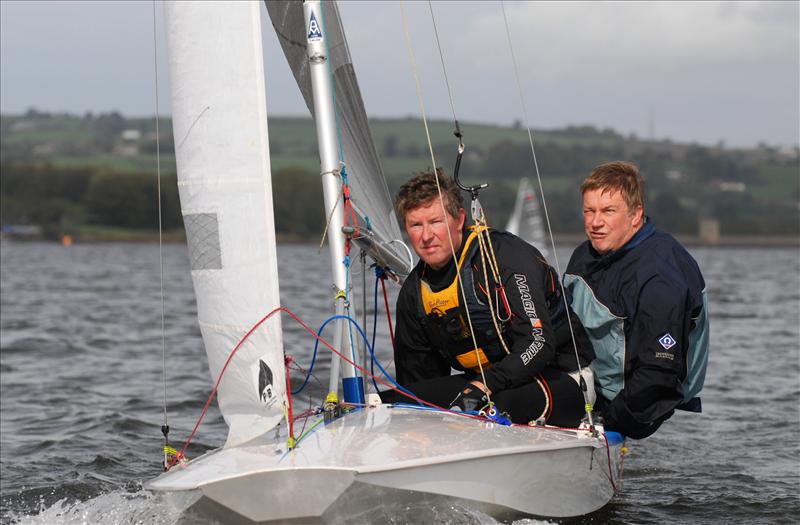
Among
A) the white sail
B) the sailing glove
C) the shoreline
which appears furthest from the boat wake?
the shoreline

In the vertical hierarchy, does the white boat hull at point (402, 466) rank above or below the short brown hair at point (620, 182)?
below

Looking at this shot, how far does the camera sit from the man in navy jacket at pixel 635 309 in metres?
4.65

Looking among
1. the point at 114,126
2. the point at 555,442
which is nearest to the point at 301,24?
the point at 555,442

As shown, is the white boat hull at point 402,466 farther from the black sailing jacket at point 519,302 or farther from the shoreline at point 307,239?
the shoreline at point 307,239

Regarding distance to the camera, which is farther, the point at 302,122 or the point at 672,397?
the point at 302,122

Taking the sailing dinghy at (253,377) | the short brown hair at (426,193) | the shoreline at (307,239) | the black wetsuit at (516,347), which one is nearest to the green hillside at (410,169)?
the shoreline at (307,239)

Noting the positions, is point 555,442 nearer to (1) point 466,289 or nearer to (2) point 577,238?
(1) point 466,289

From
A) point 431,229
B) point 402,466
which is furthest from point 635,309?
point 402,466

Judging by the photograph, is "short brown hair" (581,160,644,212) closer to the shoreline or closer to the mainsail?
the mainsail

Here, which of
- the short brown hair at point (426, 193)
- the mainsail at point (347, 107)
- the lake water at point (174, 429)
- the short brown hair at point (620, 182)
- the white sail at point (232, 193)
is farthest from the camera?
the lake water at point (174, 429)

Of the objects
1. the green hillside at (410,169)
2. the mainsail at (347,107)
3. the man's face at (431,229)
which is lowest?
the man's face at (431,229)

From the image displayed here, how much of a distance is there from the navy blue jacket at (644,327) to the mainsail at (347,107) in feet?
3.48

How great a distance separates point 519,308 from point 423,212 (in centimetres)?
56

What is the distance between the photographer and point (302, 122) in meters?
94.8
